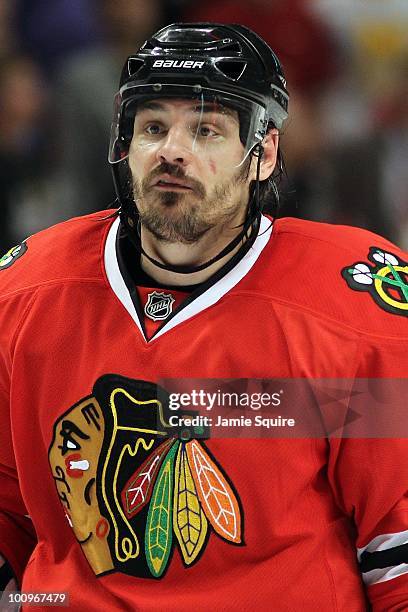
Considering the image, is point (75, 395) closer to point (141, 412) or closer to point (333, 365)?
point (141, 412)

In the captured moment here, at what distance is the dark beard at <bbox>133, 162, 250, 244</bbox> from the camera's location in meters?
1.37

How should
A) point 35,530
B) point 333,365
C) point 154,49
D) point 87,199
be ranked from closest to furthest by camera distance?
1. point 333,365
2. point 154,49
3. point 35,530
4. point 87,199

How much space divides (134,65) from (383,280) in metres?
0.50

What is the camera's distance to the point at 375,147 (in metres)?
2.64

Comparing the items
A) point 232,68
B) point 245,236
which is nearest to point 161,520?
point 245,236

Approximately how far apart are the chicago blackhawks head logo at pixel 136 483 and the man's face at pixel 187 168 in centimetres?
24

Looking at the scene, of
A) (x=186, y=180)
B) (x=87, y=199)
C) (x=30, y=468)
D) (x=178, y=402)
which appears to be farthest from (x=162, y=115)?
(x=87, y=199)

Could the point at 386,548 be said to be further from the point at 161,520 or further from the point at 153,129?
the point at 153,129

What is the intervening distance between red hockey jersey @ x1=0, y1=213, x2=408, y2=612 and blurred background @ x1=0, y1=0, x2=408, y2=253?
3.55 feet

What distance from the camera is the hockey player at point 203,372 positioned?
1333 mm

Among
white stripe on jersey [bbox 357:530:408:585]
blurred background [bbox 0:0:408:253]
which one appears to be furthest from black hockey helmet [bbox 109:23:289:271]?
blurred background [bbox 0:0:408:253]

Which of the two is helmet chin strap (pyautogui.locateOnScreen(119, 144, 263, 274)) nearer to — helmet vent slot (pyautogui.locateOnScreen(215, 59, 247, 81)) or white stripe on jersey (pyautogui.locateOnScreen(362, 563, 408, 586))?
helmet vent slot (pyautogui.locateOnScreen(215, 59, 247, 81))

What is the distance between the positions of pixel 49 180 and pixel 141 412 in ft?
4.69

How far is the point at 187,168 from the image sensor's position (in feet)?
4.44
